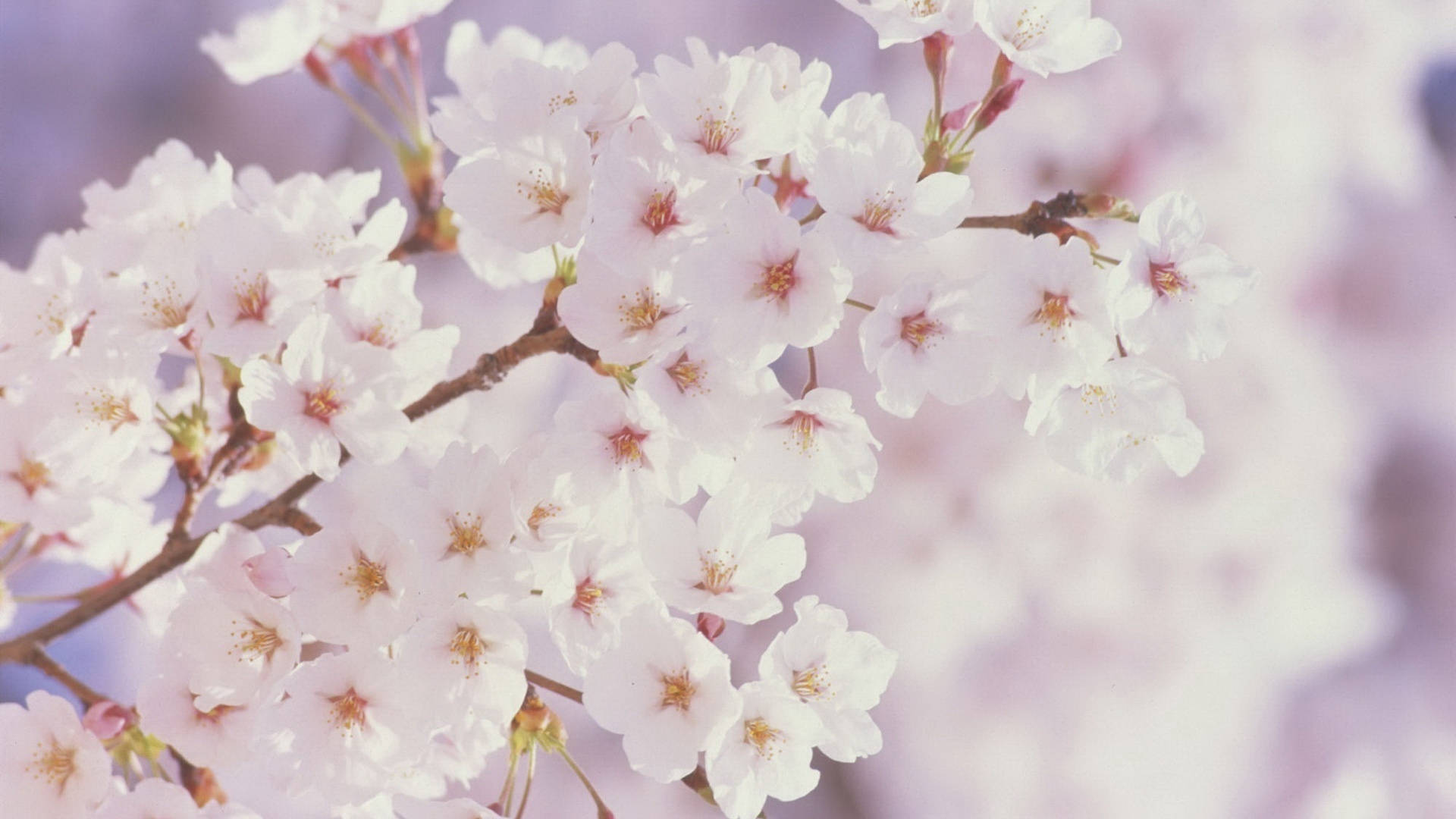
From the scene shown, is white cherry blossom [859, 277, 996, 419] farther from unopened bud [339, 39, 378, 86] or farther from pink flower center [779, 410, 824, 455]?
unopened bud [339, 39, 378, 86]

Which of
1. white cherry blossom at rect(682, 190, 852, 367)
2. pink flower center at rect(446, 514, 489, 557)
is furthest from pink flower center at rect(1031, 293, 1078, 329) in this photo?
pink flower center at rect(446, 514, 489, 557)

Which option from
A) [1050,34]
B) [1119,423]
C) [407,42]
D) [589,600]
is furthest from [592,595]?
[407,42]

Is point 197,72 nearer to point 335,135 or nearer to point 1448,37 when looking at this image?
point 335,135

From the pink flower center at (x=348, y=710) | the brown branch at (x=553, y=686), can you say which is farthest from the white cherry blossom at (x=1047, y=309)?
the pink flower center at (x=348, y=710)

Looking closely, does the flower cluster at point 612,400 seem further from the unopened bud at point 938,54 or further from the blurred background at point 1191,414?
the blurred background at point 1191,414

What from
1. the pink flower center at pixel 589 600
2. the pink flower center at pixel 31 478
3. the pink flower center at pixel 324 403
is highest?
the pink flower center at pixel 324 403

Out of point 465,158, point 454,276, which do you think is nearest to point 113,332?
point 465,158

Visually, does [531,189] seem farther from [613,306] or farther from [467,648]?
[467,648]
